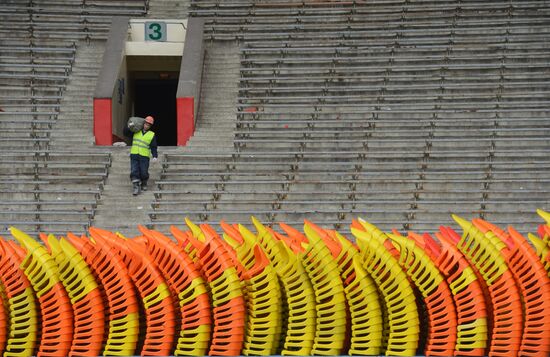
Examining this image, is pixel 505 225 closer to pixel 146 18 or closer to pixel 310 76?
pixel 310 76

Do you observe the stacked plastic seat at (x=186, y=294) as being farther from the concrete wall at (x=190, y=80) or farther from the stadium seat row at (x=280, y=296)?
the concrete wall at (x=190, y=80)

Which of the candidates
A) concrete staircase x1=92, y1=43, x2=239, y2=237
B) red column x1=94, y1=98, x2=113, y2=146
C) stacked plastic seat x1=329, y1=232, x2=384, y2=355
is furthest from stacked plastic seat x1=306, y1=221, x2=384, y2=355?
red column x1=94, y1=98, x2=113, y2=146

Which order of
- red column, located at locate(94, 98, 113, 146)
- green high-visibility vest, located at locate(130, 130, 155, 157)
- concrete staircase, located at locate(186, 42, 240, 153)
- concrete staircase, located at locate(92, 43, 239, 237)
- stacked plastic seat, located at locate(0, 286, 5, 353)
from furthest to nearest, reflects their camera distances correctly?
red column, located at locate(94, 98, 113, 146)
concrete staircase, located at locate(186, 42, 240, 153)
green high-visibility vest, located at locate(130, 130, 155, 157)
concrete staircase, located at locate(92, 43, 239, 237)
stacked plastic seat, located at locate(0, 286, 5, 353)

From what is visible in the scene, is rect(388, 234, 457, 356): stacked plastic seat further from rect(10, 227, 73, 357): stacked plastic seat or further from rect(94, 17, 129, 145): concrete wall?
rect(94, 17, 129, 145): concrete wall

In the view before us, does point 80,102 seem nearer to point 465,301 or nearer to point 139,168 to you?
point 139,168

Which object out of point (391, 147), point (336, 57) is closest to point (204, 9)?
point (336, 57)

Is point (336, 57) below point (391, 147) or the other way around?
the other way around

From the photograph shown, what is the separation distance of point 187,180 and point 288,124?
2.86 metres

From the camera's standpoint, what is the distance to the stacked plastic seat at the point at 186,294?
1042cm

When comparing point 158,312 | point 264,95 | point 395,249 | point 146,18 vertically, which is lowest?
point 158,312

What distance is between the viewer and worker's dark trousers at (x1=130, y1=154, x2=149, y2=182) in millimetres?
19031

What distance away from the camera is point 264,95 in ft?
74.5

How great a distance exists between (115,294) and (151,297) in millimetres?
→ 330

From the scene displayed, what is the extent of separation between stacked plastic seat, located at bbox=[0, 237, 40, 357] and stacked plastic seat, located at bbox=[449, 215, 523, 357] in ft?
13.2
